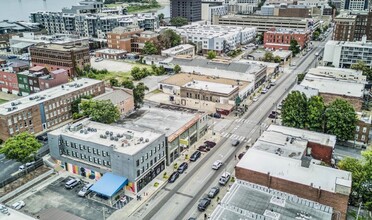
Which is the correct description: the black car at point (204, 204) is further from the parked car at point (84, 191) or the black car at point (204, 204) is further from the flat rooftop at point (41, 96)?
the flat rooftop at point (41, 96)

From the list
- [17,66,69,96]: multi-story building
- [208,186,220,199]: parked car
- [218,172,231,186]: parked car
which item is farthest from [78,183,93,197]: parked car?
[17,66,69,96]: multi-story building

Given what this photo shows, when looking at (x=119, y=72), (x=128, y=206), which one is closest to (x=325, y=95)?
(x=128, y=206)

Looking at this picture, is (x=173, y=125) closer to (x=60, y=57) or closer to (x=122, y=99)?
(x=122, y=99)

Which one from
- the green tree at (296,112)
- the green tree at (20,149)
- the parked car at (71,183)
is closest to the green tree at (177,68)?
the green tree at (296,112)

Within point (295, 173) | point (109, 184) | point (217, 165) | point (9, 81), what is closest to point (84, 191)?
point (109, 184)

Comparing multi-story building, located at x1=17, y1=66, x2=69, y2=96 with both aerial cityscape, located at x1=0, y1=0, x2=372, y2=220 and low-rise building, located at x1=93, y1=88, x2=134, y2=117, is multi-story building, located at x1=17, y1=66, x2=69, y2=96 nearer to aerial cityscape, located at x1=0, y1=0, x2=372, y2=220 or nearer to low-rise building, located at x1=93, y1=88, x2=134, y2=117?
aerial cityscape, located at x1=0, y1=0, x2=372, y2=220
